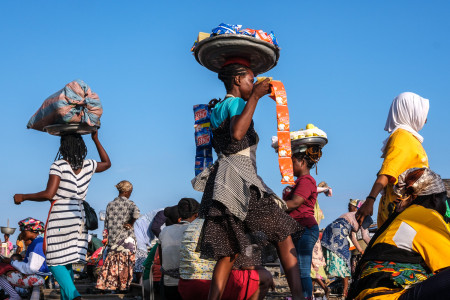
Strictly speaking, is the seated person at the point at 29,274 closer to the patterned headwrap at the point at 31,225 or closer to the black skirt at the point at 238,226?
the patterned headwrap at the point at 31,225

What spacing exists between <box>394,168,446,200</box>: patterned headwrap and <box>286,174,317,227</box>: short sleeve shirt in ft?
7.08

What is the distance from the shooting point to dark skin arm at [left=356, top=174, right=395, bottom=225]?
4316 millimetres

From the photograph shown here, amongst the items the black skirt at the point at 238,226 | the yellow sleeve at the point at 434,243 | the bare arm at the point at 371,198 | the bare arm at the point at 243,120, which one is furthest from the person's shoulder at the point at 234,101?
the yellow sleeve at the point at 434,243

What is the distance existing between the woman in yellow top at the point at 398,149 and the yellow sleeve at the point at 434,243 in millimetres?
925

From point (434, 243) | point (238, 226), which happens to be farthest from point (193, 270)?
point (434, 243)

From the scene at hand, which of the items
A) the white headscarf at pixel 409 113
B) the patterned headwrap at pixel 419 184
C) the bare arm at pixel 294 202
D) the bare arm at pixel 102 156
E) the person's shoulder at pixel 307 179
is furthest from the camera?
the bare arm at pixel 102 156

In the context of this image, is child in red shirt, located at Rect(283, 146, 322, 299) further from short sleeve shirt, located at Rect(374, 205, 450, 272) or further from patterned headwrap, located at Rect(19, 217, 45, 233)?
patterned headwrap, located at Rect(19, 217, 45, 233)

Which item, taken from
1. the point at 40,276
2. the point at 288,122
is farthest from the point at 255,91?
the point at 40,276

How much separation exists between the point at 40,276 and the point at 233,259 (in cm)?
422

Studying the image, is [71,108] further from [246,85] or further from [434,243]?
[434,243]

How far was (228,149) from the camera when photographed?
4.40 m

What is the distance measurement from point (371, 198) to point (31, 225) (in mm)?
6070

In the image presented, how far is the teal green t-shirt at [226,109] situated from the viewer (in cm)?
429

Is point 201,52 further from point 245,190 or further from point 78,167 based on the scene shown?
point 78,167
